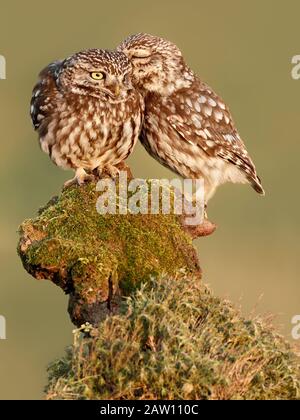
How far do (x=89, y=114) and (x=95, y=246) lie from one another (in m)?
1.15

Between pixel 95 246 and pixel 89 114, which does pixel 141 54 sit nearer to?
pixel 89 114

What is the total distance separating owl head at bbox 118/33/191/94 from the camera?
241 inches

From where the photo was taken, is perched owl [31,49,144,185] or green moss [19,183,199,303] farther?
perched owl [31,49,144,185]

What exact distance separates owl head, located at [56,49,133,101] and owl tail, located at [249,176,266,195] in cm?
155

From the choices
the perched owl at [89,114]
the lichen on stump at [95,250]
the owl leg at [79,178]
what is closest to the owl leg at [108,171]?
the perched owl at [89,114]

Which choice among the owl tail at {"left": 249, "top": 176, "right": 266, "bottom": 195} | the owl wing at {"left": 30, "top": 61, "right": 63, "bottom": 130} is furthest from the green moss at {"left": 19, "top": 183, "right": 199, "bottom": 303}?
the owl tail at {"left": 249, "top": 176, "right": 266, "bottom": 195}

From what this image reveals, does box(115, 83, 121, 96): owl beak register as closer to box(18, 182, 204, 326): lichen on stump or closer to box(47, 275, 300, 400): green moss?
box(18, 182, 204, 326): lichen on stump

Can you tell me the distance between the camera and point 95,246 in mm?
4945

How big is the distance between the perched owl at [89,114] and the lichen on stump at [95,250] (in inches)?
19.9

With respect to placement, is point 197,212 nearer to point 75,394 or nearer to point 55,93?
point 55,93

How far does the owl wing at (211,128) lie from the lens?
635 centimetres

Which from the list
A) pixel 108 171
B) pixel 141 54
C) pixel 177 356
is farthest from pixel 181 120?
pixel 177 356
